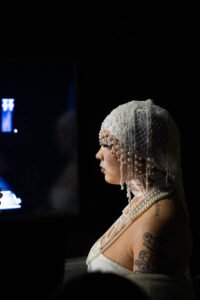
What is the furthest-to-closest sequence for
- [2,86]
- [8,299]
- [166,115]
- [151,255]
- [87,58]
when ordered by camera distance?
[87,58], [2,86], [8,299], [166,115], [151,255]

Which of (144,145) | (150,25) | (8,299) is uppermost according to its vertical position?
(150,25)

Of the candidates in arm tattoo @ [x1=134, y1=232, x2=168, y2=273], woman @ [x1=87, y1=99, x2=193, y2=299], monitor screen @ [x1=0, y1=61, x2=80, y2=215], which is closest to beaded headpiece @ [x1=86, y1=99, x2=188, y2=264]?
woman @ [x1=87, y1=99, x2=193, y2=299]

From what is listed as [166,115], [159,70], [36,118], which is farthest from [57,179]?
[166,115]

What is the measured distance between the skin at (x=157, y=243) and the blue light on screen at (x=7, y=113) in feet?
3.60

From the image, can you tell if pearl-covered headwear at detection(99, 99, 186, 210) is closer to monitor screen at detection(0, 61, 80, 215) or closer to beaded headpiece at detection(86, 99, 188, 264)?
beaded headpiece at detection(86, 99, 188, 264)

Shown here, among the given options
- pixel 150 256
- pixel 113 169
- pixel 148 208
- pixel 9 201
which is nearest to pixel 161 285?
pixel 150 256

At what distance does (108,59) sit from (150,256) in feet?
4.57

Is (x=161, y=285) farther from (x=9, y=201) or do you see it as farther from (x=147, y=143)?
(x=9, y=201)

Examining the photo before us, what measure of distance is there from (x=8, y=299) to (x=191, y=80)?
1378 millimetres

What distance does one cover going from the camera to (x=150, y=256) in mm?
1265

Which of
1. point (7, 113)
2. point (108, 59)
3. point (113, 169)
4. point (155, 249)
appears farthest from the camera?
point (108, 59)

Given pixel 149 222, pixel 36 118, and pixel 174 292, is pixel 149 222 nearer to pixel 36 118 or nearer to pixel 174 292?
pixel 174 292

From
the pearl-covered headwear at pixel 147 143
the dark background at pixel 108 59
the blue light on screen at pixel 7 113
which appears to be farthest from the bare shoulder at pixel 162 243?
the blue light on screen at pixel 7 113

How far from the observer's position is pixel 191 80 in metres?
2.57
